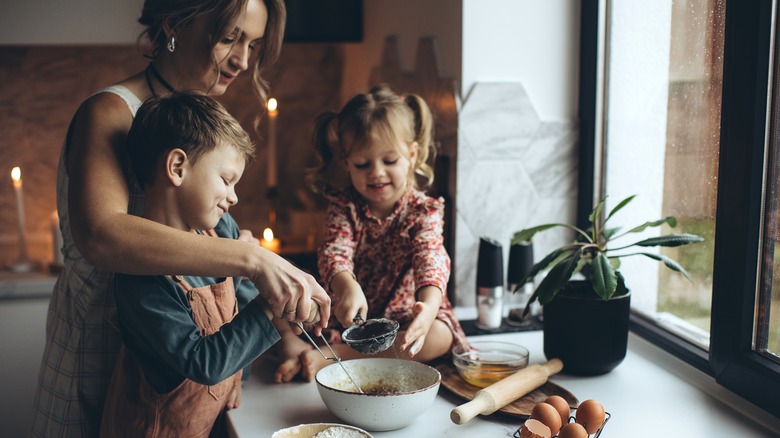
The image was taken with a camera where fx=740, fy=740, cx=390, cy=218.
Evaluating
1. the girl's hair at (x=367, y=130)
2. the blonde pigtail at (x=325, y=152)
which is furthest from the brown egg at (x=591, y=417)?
the blonde pigtail at (x=325, y=152)

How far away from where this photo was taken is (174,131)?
1119 millimetres

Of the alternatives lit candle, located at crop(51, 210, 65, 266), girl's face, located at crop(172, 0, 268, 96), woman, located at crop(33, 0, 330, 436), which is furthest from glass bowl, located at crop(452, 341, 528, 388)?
lit candle, located at crop(51, 210, 65, 266)

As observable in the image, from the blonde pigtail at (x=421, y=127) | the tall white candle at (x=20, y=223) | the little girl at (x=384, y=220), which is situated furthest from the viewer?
the tall white candle at (x=20, y=223)

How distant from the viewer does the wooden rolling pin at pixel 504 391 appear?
1137mm

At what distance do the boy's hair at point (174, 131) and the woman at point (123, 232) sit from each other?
0.12 ft

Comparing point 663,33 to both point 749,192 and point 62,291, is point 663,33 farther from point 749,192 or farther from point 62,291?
point 62,291

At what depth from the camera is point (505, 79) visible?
5.82ft

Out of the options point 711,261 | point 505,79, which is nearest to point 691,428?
point 711,261

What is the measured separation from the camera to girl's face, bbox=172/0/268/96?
126 centimetres

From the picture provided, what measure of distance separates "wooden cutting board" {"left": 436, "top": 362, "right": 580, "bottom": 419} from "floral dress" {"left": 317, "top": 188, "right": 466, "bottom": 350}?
8.3 inches

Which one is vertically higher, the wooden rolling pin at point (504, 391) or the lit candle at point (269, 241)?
the lit candle at point (269, 241)

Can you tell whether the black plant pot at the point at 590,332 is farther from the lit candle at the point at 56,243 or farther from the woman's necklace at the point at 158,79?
the lit candle at the point at 56,243

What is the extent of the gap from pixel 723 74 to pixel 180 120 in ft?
3.02

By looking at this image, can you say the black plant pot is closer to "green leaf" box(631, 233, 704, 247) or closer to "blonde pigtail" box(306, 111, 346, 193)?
"green leaf" box(631, 233, 704, 247)
